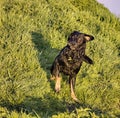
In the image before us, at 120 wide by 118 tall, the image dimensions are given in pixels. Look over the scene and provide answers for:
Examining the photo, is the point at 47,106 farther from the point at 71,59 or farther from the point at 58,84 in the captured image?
the point at 71,59

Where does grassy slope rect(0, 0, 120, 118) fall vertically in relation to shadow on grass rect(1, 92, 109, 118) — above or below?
above

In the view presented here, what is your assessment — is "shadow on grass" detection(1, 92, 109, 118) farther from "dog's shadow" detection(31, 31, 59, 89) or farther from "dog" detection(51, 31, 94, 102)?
"dog's shadow" detection(31, 31, 59, 89)

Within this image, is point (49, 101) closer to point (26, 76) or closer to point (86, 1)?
point (26, 76)

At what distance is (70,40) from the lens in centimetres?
785

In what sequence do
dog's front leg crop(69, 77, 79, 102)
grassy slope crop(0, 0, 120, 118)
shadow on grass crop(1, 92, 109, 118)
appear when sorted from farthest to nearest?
dog's front leg crop(69, 77, 79, 102) → grassy slope crop(0, 0, 120, 118) → shadow on grass crop(1, 92, 109, 118)

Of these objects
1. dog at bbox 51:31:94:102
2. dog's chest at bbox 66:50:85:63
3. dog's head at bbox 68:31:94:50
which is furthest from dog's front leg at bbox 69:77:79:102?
dog's head at bbox 68:31:94:50

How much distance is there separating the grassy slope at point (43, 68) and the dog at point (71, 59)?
0.63ft

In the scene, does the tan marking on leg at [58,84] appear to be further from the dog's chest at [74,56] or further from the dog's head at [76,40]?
the dog's head at [76,40]

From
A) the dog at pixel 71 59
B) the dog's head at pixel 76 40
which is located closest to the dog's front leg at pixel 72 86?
the dog at pixel 71 59

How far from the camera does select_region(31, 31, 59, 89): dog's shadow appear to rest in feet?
28.8

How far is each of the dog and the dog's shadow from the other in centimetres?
33

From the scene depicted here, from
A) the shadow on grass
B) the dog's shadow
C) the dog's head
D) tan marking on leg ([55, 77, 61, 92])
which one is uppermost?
the dog's head

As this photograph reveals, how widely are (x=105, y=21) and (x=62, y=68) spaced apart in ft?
23.0

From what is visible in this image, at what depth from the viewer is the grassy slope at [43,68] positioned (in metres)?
7.02
